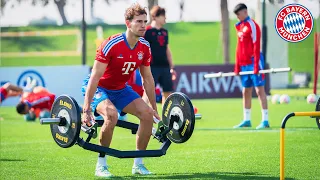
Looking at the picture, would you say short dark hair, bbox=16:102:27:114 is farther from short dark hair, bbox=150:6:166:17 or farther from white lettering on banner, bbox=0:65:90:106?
white lettering on banner, bbox=0:65:90:106

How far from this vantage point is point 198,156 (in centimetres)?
1053

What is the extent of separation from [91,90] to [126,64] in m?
0.52

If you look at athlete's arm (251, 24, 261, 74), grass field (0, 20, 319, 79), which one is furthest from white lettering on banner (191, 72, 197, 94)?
grass field (0, 20, 319, 79)

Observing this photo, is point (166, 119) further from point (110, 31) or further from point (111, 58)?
point (110, 31)

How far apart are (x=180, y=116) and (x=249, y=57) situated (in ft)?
17.5

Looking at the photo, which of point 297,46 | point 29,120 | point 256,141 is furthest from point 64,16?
point 256,141

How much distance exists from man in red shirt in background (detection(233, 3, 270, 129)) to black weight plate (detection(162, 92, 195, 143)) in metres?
4.85

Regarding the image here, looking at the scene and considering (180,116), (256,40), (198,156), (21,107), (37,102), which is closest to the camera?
(180,116)

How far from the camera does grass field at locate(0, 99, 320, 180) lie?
9039 mm

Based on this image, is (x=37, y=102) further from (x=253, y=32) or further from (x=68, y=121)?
(x=68, y=121)

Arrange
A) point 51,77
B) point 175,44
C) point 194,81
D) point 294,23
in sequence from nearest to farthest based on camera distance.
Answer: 1. point 294,23
2. point 51,77
3. point 194,81
4. point 175,44

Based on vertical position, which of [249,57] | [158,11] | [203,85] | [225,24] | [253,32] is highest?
[225,24]

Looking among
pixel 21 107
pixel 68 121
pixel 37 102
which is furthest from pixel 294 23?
pixel 37 102

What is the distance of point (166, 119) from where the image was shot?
9.19 m
